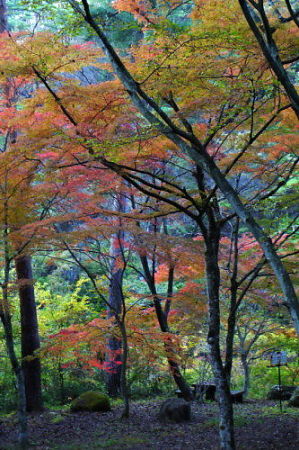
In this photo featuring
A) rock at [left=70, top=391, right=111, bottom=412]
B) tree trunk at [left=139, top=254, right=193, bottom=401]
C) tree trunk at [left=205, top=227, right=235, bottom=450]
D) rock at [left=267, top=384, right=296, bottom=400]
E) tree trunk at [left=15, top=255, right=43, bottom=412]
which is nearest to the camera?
tree trunk at [left=205, top=227, right=235, bottom=450]

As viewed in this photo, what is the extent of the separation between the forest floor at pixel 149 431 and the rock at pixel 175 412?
133 millimetres

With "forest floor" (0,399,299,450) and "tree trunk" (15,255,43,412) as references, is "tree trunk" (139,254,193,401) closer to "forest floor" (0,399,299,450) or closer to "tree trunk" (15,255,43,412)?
"forest floor" (0,399,299,450)

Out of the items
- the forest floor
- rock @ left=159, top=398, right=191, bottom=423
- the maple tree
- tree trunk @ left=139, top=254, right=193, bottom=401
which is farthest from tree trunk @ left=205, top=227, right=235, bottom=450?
tree trunk @ left=139, top=254, right=193, bottom=401

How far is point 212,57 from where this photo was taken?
17.6 feet

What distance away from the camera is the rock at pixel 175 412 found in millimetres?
8180

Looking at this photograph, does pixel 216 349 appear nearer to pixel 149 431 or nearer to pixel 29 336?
pixel 149 431

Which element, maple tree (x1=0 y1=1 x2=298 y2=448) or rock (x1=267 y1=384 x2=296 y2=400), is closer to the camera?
maple tree (x1=0 y1=1 x2=298 y2=448)

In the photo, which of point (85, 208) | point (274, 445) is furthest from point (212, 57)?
point (274, 445)

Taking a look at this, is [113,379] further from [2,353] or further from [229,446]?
[229,446]

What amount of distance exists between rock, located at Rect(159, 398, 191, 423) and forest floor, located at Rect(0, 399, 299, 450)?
133 millimetres

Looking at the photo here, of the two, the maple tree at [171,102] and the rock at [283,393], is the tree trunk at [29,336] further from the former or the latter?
the rock at [283,393]

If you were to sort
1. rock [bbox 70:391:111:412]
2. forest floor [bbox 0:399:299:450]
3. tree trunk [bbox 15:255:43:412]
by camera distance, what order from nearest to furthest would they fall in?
forest floor [bbox 0:399:299:450], rock [bbox 70:391:111:412], tree trunk [bbox 15:255:43:412]

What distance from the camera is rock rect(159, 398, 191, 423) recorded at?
8180mm

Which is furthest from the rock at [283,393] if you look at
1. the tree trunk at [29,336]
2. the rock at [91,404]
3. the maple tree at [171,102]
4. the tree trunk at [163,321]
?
the maple tree at [171,102]
